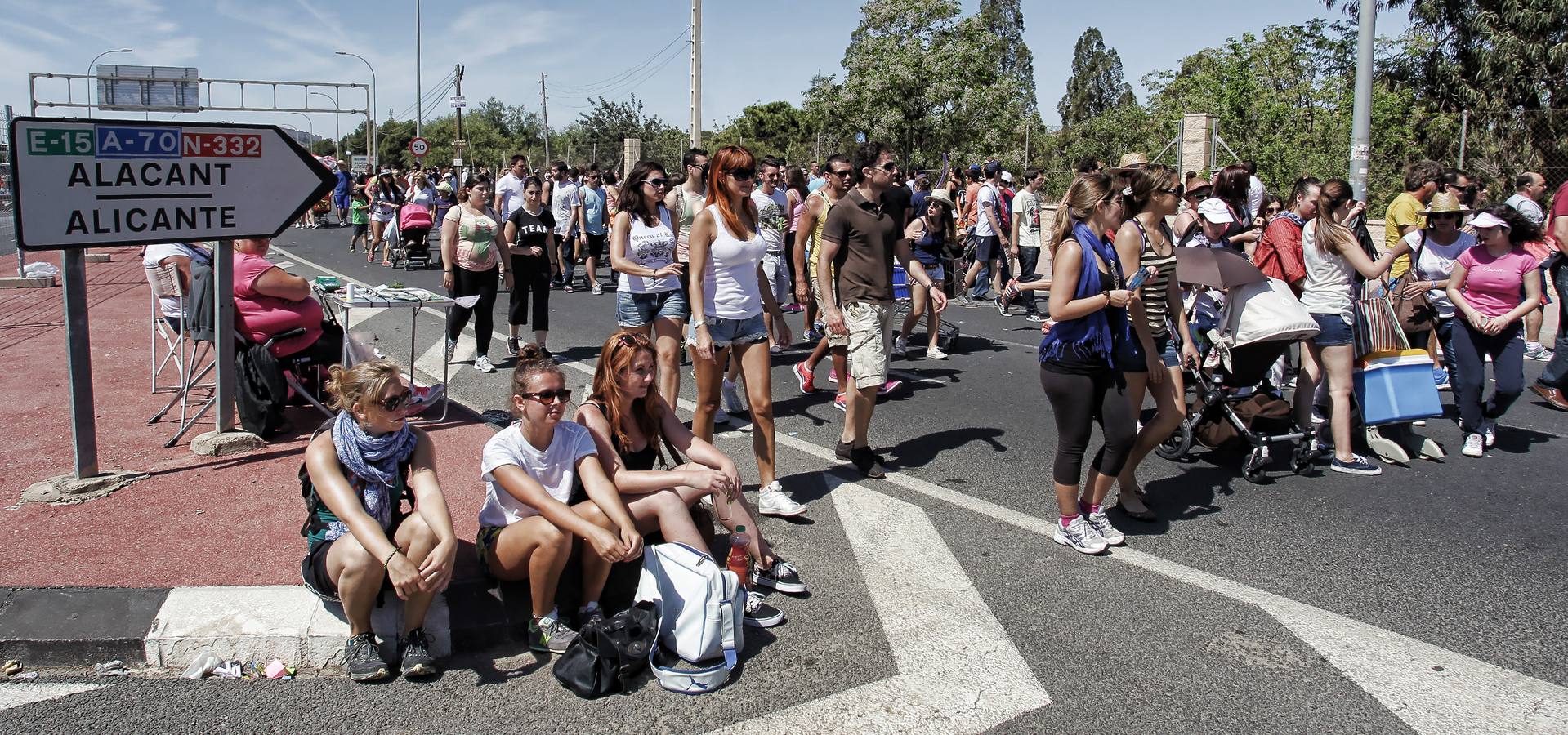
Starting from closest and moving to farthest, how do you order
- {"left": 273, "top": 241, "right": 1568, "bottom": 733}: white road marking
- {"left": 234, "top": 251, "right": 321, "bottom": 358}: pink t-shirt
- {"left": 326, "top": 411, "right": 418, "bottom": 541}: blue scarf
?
{"left": 273, "top": 241, "right": 1568, "bottom": 733}: white road marking < {"left": 326, "top": 411, "right": 418, "bottom": 541}: blue scarf < {"left": 234, "top": 251, "right": 321, "bottom": 358}: pink t-shirt

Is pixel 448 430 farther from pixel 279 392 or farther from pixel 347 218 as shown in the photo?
pixel 347 218

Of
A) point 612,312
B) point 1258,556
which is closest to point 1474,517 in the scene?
point 1258,556

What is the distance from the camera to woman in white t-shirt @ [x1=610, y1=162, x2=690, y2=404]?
6.87 metres

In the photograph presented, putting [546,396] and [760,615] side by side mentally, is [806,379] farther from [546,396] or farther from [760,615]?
[546,396]

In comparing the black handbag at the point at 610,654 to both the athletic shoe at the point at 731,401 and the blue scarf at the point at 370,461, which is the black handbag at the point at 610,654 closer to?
the blue scarf at the point at 370,461

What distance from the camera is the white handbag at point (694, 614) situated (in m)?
3.84

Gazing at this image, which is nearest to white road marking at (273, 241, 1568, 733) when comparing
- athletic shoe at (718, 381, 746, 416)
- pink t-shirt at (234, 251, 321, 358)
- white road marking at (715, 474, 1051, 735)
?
white road marking at (715, 474, 1051, 735)

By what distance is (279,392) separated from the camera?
6500 millimetres

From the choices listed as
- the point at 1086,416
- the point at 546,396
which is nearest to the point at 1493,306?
the point at 1086,416

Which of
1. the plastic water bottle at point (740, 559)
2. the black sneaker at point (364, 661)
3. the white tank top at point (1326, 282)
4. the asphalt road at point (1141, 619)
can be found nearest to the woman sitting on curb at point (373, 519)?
the black sneaker at point (364, 661)

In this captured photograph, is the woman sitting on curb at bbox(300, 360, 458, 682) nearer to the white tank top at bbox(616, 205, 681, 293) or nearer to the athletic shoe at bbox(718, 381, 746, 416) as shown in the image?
the white tank top at bbox(616, 205, 681, 293)

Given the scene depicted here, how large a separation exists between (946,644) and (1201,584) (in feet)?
4.31

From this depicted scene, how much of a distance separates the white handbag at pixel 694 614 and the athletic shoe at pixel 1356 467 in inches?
163

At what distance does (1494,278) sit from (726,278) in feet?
16.2
